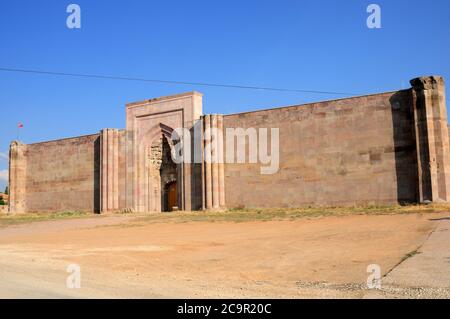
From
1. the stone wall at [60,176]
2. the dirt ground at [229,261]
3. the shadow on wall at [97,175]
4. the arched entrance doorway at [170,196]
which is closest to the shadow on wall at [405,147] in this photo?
the dirt ground at [229,261]

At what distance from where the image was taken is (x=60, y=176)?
1198 inches

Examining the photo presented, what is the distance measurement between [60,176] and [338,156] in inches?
721

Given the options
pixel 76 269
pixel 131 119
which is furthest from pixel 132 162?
pixel 76 269

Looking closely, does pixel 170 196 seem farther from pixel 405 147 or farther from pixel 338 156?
pixel 405 147

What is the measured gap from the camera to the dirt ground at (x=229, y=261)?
554cm

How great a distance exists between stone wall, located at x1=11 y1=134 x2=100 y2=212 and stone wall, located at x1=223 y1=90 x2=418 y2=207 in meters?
10.2

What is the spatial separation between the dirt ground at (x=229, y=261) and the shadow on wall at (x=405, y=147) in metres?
4.83

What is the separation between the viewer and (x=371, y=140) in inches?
789

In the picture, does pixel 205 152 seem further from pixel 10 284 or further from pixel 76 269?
pixel 10 284

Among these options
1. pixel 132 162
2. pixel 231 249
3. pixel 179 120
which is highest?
pixel 179 120

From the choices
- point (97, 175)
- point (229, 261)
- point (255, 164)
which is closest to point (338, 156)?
point (255, 164)

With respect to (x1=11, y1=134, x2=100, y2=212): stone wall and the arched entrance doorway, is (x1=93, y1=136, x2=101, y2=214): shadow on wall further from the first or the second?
the arched entrance doorway
